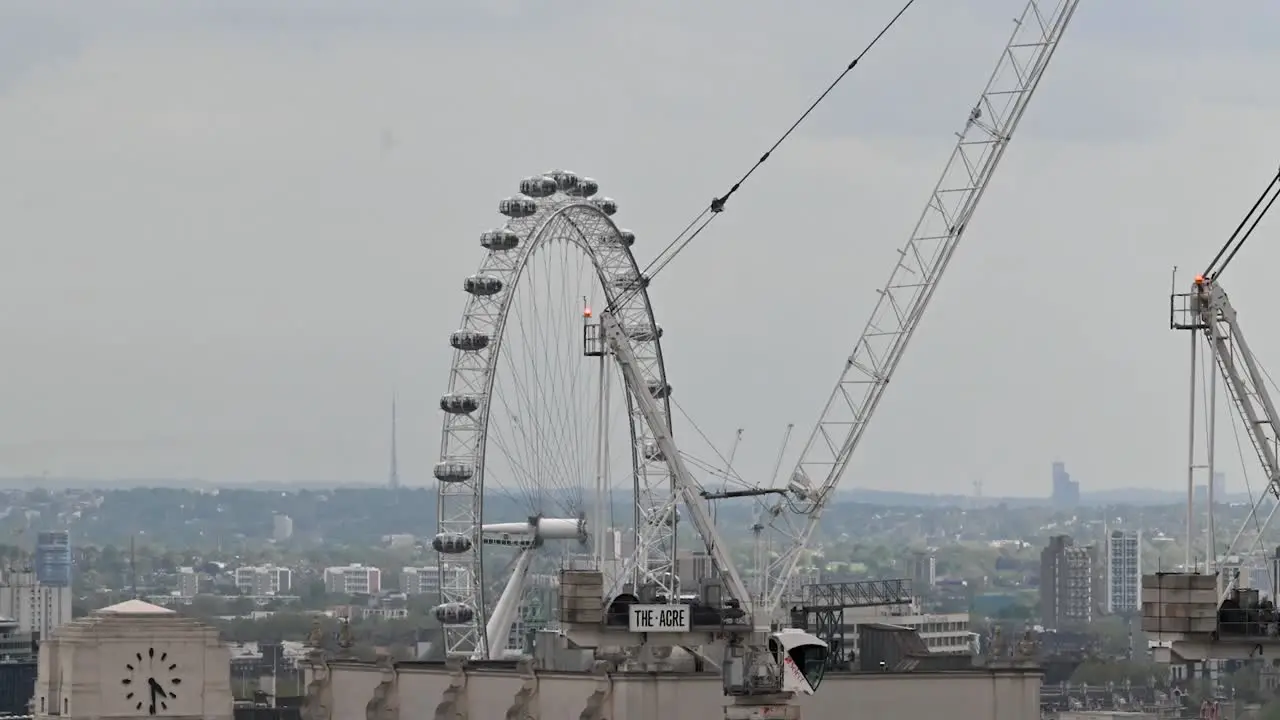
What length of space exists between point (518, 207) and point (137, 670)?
66895 millimetres

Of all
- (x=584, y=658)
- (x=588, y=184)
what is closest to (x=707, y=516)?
(x=584, y=658)

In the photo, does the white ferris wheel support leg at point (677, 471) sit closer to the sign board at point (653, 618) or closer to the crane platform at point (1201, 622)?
the sign board at point (653, 618)

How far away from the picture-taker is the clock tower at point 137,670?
119 m

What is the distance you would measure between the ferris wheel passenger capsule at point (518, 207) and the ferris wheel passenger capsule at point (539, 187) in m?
0.89

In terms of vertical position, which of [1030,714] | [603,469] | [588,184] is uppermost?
[588,184]

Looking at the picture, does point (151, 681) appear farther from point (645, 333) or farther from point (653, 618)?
point (645, 333)

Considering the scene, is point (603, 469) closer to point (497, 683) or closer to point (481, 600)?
point (497, 683)

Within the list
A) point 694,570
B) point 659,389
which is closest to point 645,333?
point 659,389

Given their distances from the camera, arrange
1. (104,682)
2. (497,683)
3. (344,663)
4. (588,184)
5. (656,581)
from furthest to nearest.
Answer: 1. (588,184)
2. (344,663)
3. (497,683)
4. (656,581)
5. (104,682)

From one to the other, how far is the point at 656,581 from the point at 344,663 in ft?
92.6

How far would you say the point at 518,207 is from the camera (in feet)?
603

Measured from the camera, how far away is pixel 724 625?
125m

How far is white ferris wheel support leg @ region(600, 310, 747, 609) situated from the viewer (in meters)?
129

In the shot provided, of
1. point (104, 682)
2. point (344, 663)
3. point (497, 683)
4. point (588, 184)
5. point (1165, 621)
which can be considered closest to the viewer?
point (1165, 621)
